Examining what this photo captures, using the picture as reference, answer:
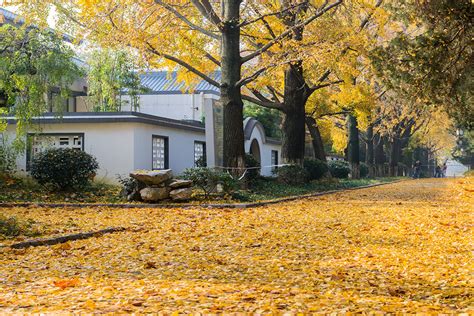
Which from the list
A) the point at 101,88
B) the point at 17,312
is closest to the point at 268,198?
the point at 17,312

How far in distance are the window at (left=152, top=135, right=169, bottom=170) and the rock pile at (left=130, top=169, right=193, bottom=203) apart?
847cm

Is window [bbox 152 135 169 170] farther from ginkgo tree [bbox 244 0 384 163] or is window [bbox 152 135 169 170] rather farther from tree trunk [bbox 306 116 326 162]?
tree trunk [bbox 306 116 326 162]

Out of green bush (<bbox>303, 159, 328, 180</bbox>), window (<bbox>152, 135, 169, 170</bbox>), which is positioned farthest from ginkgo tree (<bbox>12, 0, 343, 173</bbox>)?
green bush (<bbox>303, 159, 328, 180</bbox>)

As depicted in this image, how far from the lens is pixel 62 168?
1995cm

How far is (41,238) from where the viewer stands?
963cm

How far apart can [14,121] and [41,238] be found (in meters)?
17.0

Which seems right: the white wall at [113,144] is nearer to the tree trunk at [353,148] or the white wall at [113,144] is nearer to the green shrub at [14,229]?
the green shrub at [14,229]

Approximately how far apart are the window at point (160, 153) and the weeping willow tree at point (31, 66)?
5.39 m

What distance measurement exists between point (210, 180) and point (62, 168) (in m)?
4.70

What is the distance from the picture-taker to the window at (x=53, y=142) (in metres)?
24.9

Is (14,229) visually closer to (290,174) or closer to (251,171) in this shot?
(251,171)

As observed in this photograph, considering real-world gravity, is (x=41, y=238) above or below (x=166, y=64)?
below

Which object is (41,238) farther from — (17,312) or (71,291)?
(17,312)

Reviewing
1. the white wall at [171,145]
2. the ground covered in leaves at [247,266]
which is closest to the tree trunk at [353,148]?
the white wall at [171,145]
